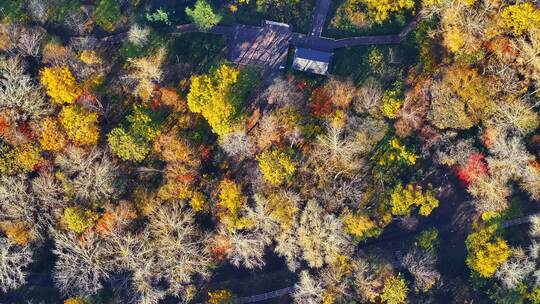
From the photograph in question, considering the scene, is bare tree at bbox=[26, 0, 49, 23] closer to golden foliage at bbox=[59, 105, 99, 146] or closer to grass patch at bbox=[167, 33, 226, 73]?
golden foliage at bbox=[59, 105, 99, 146]

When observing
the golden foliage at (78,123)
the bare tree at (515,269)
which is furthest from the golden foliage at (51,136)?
the bare tree at (515,269)

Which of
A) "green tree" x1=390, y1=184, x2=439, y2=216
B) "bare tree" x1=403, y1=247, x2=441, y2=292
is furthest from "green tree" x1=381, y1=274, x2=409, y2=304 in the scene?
"green tree" x1=390, y1=184, x2=439, y2=216


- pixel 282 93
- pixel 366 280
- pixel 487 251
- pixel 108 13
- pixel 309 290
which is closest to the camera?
pixel 366 280

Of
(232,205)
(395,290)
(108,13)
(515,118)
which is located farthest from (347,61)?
(108,13)

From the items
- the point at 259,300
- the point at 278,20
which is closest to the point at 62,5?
the point at 278,20

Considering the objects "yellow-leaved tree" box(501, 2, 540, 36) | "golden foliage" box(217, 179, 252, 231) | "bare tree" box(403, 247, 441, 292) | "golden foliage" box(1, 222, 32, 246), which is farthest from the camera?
"bare tree" box(403, 247, 441, 292)

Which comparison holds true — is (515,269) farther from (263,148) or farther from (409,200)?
(263,148)
